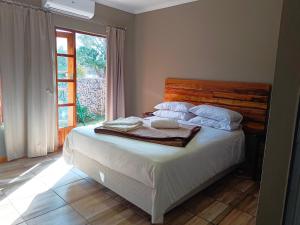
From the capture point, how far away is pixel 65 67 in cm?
383

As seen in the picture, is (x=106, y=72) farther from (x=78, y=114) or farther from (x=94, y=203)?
(x=94, y=203)

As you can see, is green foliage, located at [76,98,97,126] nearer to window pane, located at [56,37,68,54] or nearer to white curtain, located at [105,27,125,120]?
white curtain, located at [105,27,125,120]

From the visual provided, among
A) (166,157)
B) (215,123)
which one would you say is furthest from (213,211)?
(215,123)

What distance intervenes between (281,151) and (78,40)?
11.9 ft

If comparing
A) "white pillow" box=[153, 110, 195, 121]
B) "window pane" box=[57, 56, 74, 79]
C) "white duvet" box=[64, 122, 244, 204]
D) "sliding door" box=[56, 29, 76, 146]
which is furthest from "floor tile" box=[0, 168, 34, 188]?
"white pillow" box=[153, 110, 195, 121]

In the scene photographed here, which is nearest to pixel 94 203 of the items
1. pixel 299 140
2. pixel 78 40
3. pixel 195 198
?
pixel 195 198

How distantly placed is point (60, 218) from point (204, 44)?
3097 millimetres

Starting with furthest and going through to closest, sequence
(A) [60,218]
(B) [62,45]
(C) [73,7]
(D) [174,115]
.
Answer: (B) [62,45] → (D) [174,115] → (C) [73,7] → (A) [60,218]

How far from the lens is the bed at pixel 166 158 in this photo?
1901 mm

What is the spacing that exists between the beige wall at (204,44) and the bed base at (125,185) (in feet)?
5.50

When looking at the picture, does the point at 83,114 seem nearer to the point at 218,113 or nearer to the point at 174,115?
the point at 174,115

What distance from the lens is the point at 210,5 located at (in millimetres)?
3443

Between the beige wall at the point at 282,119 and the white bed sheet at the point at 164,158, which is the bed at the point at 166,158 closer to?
the white bed sheet at the point at 164,158

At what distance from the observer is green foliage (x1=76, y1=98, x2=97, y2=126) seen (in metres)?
4.22
